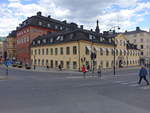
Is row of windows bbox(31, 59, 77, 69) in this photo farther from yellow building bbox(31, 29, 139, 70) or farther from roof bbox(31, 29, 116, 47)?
roof bbox(31, 29, 116, 47)

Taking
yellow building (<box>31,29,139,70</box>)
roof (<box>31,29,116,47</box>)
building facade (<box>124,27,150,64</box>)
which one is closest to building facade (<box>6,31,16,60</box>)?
yellow building (<box>31,29,139,70</box>)

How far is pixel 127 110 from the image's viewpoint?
658 cm

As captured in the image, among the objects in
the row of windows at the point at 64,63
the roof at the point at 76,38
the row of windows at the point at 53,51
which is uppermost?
the roof at the point at 76,38

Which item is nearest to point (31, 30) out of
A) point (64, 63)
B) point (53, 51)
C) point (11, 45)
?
point (53, 51)

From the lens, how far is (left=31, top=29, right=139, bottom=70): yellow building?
34281mm

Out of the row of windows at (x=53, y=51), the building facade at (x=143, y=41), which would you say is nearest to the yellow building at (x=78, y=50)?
the row of windows at (x=53, y=51)

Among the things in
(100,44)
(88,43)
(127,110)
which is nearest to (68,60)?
(88,43)

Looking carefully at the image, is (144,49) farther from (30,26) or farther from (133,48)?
(30,26)

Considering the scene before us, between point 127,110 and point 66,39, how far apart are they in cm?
3150

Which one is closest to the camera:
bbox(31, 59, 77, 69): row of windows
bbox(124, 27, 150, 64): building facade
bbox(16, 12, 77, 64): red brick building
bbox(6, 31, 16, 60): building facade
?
bbox(31, 59, 77, 69): row of windows

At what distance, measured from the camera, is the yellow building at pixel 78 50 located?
3428 cm

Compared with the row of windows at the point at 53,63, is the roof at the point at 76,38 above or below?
above

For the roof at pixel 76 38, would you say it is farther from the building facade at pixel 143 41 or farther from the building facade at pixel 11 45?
the building facade at pixel 143 41

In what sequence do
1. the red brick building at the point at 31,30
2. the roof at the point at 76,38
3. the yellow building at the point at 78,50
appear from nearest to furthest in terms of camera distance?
the yellow building at the point at 78,50
the roof at the point at 76,38
the red brick building at the point at 31,30
